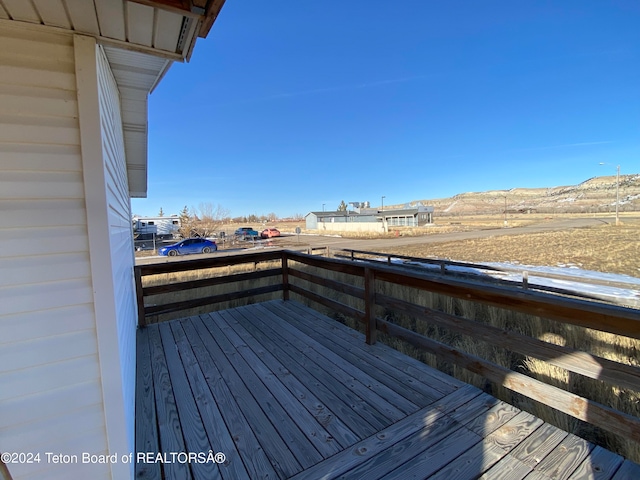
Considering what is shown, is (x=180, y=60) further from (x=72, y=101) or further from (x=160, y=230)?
(x=160, y=230)

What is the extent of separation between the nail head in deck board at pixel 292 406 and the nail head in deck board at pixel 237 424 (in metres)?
0.23

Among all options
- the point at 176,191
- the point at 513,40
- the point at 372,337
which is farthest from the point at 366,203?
the point at 372,337

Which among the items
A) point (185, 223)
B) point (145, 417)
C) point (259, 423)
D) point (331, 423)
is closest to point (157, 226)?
point (185, 223)

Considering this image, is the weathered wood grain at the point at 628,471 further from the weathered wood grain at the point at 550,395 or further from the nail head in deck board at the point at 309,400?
the nail head in deck board at the point at 309,400

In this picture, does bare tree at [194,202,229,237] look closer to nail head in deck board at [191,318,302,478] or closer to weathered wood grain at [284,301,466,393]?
weathered wood grain at [284,301,466,393]

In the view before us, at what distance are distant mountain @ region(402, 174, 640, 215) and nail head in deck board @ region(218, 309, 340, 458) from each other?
3052 inches

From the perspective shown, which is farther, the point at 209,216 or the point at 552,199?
the point at 552,199

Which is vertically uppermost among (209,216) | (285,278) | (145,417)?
(209,216)

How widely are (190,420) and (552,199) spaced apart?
127 m

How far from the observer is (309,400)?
2.09 meters

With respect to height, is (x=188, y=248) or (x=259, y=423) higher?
(x=259, y=423)

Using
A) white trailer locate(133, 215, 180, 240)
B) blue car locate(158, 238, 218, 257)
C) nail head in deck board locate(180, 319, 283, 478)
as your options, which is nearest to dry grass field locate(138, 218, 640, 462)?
nail head in deck board locate(180, 319, 283, 478)

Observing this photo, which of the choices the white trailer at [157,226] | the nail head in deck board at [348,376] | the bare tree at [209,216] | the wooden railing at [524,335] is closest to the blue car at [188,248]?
the bare tree at [209,216]

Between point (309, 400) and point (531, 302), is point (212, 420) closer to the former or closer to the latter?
→ point (309, 400)
